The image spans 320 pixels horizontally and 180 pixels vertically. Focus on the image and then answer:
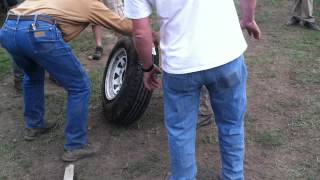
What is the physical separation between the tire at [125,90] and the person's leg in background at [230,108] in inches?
49.1

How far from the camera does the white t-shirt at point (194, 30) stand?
2709mm

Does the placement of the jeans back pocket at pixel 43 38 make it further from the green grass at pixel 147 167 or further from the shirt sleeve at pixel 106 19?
the green grass at pixel 147 167

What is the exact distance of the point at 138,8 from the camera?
9.09ft

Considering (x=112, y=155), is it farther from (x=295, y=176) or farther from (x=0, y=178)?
(x=295, y=176)

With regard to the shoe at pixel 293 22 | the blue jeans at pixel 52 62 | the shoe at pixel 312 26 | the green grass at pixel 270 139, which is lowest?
the shoe at pixel 293 22

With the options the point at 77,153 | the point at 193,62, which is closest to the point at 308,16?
the point at 77,153

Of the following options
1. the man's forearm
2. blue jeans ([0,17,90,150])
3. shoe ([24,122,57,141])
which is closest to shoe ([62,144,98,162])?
blue jeans ([0,17,90,150])

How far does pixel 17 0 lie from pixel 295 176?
4466 millimetres

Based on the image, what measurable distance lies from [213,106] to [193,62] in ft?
1.63

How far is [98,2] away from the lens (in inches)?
146

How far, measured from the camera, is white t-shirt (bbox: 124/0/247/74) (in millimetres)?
2709

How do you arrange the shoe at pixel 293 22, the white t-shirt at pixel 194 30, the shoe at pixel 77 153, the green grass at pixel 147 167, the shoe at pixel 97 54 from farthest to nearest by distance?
the shoe at pixel 293 22 < the shoe at pixel 97 54 < the shoe at pixel 77 153 < the green grass at pixel 147 167 < the white t-shirt at pixel 194 30

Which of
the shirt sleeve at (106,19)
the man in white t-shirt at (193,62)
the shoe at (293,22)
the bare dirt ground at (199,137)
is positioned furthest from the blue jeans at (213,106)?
the shoe at (293,22)

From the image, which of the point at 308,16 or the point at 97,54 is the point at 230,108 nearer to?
the point at 97,54
